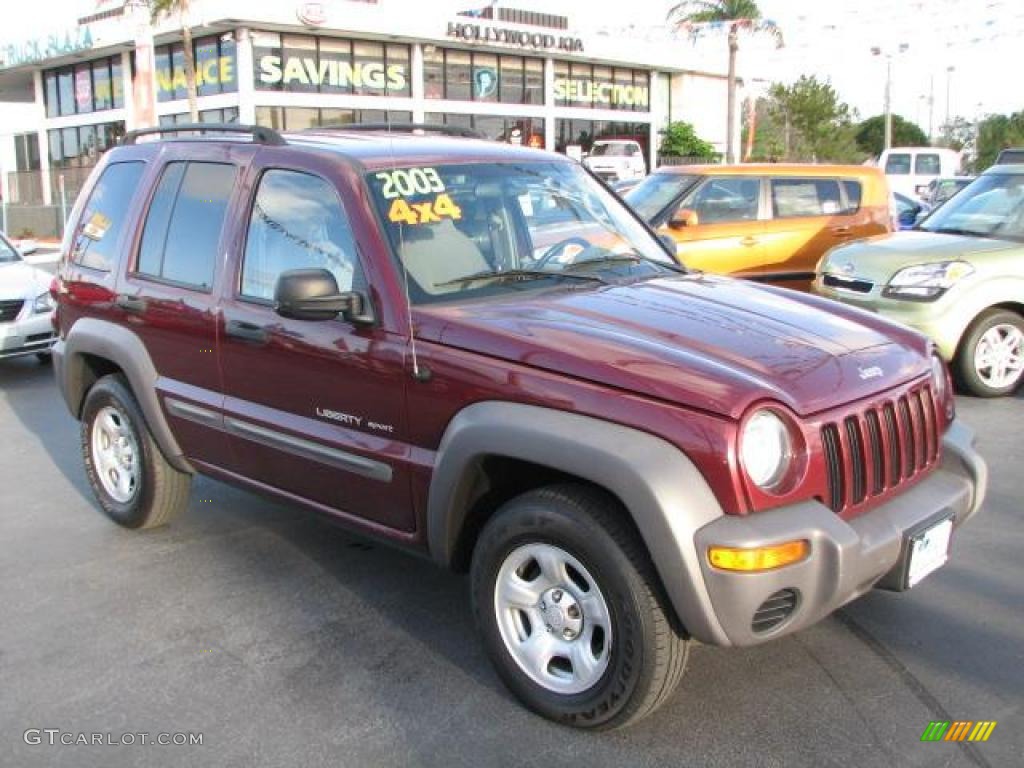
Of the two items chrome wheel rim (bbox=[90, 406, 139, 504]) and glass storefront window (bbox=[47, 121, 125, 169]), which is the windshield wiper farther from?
glass storefront window (bbox=[47, 121, 125, 169])

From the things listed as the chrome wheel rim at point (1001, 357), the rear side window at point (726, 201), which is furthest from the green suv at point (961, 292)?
the rear side window at point (726, 201)

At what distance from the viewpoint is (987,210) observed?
27.6 ft

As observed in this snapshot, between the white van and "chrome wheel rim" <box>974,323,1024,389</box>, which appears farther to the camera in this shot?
the white van

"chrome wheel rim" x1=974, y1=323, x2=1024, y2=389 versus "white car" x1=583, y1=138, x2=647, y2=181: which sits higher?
"white car" x1=583, y1=138, x2=647, y2=181

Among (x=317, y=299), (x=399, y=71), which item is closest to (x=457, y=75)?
(x=399, y=71)

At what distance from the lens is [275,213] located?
13.6ft

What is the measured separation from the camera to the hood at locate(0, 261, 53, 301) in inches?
365

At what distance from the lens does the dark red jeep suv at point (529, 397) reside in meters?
2.91

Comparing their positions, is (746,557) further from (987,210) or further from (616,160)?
(616,160)

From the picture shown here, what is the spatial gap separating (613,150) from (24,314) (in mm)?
26950

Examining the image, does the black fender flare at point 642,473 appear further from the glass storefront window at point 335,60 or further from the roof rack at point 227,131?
the glass storefront window at point 335,60

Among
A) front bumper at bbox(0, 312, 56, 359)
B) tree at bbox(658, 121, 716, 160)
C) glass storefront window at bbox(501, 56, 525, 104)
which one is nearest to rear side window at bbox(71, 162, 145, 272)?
front bumper at bbox(0, 312, 56, 359)

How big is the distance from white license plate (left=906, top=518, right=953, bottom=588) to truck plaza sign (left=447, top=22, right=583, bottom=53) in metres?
32.2

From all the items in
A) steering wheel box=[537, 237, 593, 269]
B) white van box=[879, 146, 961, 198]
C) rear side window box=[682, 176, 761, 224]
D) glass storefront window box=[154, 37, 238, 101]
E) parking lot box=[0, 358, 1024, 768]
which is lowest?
parking lot box=[0, 358, 1024, 768]
